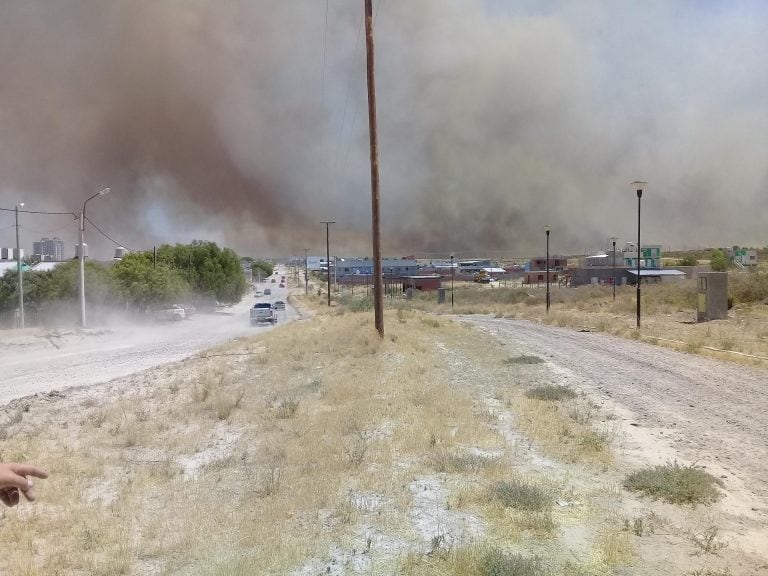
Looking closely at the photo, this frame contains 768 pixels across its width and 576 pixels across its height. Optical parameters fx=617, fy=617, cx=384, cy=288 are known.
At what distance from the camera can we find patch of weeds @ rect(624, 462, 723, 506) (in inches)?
211

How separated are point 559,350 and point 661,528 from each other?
1438 centimetres

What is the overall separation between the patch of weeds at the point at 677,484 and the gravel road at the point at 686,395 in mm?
430

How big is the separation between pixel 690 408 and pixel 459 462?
16.4 feet

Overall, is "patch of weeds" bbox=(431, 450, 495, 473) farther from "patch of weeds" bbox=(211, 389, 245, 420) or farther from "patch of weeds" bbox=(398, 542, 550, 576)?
"patch of weeds" bbox=(211, 389, 245, 420)

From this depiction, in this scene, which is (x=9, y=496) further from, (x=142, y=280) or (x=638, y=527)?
(x=142, y=280)

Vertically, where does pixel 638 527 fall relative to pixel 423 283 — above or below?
above

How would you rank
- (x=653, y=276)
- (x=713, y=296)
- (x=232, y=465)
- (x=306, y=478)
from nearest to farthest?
1. (x=306, y=478)
2. (x=232, y=465)
3. (x=713, y=296)
4. (x=653, y=276)

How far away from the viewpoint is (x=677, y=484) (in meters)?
5.58

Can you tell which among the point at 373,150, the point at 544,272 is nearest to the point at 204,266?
the point at 373,150

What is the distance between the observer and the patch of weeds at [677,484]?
17.6 ft

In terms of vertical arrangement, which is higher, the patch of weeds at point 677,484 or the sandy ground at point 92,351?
the patch of weeds at point 677,484

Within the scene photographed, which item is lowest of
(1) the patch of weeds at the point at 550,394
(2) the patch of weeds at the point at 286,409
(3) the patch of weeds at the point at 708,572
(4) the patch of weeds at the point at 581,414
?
(2) the patch of weeds at the point at 286,409

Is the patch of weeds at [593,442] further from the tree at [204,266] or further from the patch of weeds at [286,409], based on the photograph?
the tree at [204,266]

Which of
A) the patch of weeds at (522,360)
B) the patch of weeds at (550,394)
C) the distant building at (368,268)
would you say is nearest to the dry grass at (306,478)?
the patch of weeds at (550,394)
